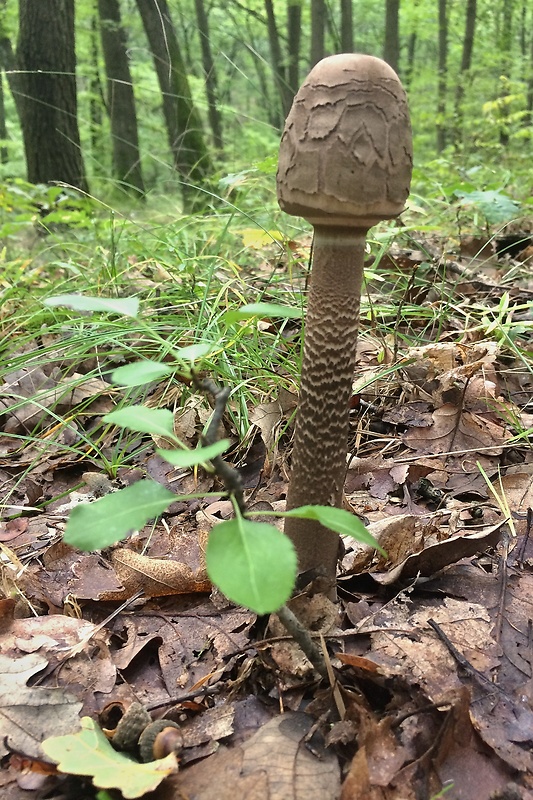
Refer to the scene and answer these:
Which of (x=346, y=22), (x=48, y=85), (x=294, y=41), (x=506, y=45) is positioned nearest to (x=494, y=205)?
(x=48, y=85)

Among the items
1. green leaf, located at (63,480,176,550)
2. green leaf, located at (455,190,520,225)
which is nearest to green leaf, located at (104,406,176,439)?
green leaf, located at (63,480,176,550)

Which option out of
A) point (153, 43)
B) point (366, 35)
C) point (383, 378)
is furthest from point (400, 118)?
point (366, 35)

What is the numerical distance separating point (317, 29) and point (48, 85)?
24.7 feet

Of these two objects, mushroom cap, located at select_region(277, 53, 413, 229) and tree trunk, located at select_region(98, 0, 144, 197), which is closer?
mushroom cap, located at select_region(277, 53, 413, 229)

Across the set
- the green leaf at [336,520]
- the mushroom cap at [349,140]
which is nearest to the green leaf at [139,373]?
the green leaf at [336,520]

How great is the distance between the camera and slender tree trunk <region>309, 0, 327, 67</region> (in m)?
11.8

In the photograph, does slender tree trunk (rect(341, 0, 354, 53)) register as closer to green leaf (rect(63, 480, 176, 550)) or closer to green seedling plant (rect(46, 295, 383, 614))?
green seedling plant (rect(46, 295, 383, 614))

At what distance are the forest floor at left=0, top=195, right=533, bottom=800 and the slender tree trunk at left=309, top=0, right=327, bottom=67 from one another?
444 inches

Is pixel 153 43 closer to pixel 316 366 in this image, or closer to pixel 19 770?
pixel 316 366

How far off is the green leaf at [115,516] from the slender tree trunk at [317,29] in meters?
12.7

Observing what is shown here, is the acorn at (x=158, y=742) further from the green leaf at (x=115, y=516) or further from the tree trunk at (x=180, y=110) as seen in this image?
the tree trunk at (x=180, y=110)

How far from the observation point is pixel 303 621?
63.1 inches

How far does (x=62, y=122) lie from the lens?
289 inches

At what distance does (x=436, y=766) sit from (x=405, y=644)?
1.00ft
